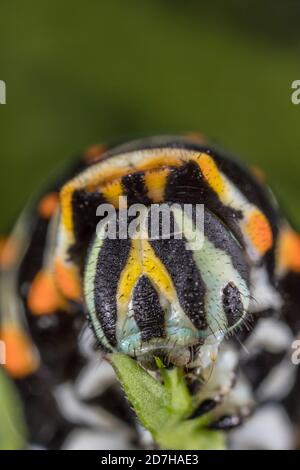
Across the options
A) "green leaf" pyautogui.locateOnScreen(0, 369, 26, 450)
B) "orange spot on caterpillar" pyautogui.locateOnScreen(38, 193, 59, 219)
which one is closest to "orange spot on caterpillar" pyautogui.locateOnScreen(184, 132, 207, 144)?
"orange spot on caterpillar" pyautogui.locateOnScreen(38, 193, 59, 219)

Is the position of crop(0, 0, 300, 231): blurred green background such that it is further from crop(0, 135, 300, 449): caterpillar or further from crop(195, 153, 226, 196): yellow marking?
Result: crop(195, 153, 226, 196): yellow marking

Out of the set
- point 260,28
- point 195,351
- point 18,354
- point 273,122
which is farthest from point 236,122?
point 195,351

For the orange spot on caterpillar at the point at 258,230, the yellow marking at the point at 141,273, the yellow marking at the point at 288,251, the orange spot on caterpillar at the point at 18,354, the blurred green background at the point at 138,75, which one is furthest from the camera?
the blurred green background at the point at 138,75

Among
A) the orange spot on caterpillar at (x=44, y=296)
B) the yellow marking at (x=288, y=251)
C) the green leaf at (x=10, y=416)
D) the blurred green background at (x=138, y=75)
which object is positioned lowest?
the green leaf at (x=10, y=416)

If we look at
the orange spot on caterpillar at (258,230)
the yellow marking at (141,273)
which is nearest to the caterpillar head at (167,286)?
the yellow marking at (141,273)

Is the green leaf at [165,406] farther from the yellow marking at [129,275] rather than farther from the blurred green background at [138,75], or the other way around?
the blurred green background at [138,75]

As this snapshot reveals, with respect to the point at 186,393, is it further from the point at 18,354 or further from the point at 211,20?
the point at 211,20

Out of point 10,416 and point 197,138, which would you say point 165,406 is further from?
point 10,416

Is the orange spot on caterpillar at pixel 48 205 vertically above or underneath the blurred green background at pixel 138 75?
underneath
